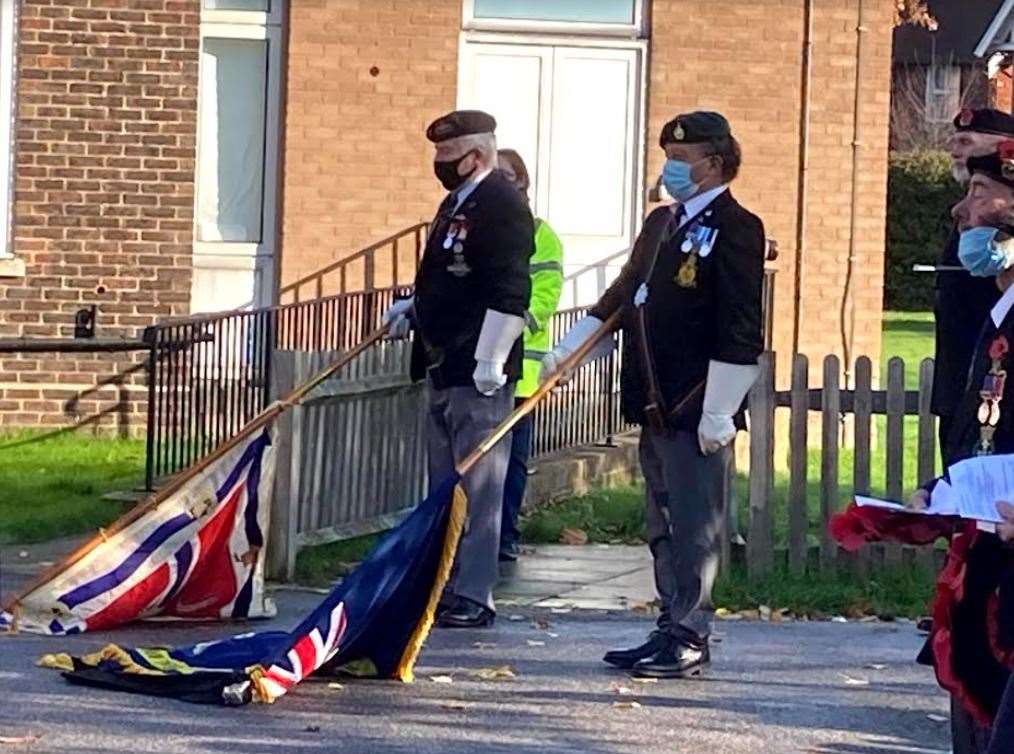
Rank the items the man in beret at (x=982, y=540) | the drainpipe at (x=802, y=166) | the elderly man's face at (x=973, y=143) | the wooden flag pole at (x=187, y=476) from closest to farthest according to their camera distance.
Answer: the man in beret at (x=982, y=540) → the elderly man's face at (x=973, y=143) → the wooden flag pole at (x=187, y=476) → the drainpipe at (x=802, y=166)

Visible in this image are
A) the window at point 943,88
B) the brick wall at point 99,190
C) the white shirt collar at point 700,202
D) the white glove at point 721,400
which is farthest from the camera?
the window at point 943,88

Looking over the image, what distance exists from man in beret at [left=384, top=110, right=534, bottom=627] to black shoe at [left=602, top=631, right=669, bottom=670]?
89cm

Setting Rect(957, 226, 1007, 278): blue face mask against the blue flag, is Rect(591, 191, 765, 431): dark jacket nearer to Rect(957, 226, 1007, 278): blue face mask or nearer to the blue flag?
the blue flag

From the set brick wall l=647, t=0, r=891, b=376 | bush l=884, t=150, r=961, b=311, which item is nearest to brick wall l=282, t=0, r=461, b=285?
brick wall l=647, t=0, r=891, b=376

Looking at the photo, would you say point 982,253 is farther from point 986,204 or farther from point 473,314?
point 473,314

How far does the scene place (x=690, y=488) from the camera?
26.0 feet

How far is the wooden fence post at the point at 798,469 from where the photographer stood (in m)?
10.2

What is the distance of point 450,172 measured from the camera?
9.09 m

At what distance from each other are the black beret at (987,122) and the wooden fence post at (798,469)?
4.16 m

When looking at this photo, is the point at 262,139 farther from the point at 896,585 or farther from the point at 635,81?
the point at 896,585

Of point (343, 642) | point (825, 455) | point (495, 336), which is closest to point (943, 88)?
point (825, 455)

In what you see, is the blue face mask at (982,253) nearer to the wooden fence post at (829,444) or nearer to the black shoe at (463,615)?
the black shoe at (463,615)

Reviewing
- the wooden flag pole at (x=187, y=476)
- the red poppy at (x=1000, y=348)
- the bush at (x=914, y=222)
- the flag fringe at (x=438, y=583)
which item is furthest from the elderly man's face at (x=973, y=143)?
the bush at (x=914, y=222)

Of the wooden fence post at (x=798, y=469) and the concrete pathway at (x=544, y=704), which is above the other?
the wooden fence post at (x=798, y=469)
